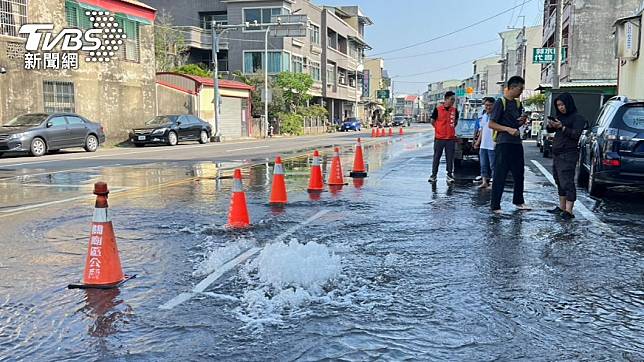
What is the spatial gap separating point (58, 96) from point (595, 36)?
30.5 m

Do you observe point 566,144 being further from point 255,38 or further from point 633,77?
point 255,38

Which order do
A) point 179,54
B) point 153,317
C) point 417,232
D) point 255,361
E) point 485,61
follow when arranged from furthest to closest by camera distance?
point 485,61 → point 179,54 → point 417,232 → point 153,317 → point 255,361

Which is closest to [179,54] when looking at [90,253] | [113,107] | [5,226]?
[113,107]

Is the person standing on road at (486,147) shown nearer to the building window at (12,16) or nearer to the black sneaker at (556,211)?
the black sneaker at (556,211)

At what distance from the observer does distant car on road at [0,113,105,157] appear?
20.7 meters

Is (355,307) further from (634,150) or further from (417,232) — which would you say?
(634,150)

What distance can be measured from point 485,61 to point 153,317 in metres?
131

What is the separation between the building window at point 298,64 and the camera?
174ft

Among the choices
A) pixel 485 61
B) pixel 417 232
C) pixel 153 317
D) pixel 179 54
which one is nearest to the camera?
pixel 153 317

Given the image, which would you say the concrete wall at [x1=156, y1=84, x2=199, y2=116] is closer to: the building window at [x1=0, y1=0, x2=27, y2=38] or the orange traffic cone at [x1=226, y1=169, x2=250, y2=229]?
the building window at [x1=0, y1=0, x2=27, y2=38]

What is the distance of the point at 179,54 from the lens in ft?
156

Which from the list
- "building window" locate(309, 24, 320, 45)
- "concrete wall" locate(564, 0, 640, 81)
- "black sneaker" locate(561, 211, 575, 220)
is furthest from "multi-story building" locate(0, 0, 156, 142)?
"building window" locate(309, 24, 320, 45)

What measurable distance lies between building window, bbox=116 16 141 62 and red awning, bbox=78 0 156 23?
0.43m

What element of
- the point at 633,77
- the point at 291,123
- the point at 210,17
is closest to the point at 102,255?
the point at 633,77
